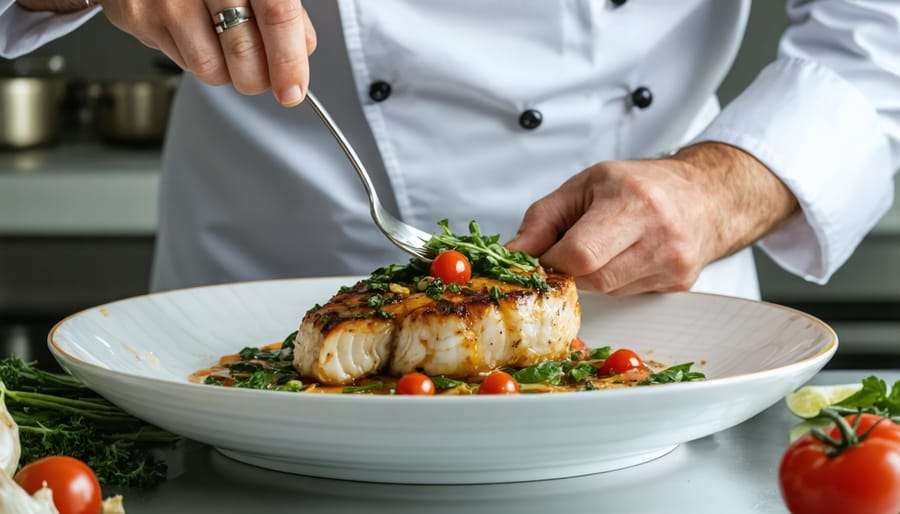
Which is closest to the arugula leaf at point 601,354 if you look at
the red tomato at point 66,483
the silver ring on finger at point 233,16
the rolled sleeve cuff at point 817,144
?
the rolled sleeve cuff at point 817,144

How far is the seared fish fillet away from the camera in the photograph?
1293mm

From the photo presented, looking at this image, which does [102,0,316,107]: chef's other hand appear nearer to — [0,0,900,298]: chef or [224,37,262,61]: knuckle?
[224,37,262,61]: knuckle

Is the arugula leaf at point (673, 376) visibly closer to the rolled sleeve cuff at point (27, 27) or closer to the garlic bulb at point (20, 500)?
the garlic bulb at point (20, 500)

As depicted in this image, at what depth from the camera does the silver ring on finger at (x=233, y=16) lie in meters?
1.27

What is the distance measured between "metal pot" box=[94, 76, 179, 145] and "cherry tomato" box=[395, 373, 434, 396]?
2.55m

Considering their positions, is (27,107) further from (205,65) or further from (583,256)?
(583,256)

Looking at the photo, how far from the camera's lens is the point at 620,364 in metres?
1.32

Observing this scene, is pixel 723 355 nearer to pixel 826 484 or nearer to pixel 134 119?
pixel 826 484

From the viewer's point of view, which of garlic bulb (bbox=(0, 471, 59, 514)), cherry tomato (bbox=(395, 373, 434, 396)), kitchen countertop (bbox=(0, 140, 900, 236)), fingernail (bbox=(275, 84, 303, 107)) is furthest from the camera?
kitchen countertop (bbox=(0, 140, 900, 236))

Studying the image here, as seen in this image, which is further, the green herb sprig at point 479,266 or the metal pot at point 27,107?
the metal pot at point 27,107

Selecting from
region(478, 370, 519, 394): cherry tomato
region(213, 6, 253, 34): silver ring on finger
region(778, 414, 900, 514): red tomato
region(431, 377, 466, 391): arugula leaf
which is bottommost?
region(431, 377, 466, 391): arugula leaf

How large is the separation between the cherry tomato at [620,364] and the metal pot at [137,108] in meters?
2.52

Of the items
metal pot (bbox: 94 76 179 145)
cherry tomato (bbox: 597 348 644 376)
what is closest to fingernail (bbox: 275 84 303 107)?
cherry tomato (bbox: 597 348 644 376)

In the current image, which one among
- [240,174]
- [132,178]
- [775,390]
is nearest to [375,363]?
[775,390]
